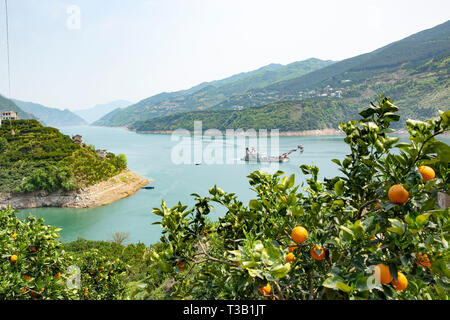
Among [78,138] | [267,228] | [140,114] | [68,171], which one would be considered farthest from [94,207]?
[140,114]

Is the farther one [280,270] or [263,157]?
[263,157]

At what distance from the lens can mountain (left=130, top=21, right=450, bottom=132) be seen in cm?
4691

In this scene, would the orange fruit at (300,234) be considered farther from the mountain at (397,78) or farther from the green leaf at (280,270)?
the mountain at (397,78)

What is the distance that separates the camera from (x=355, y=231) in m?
0.77

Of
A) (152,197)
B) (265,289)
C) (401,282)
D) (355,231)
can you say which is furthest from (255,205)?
(152,197)

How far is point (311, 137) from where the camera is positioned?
5072cm

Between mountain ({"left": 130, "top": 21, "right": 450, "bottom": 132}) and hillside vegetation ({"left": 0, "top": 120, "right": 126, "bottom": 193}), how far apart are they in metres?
39.3

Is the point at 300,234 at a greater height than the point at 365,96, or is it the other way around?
the point at 365,96

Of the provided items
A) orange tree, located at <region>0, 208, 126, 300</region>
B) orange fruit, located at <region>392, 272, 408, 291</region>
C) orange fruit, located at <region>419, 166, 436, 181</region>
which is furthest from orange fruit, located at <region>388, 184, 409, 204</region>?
orange tree, located at <region>0, 208, 126, 300</region>

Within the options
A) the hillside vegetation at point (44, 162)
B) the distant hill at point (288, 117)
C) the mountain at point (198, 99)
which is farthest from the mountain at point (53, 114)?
the hillside vegetation at point (44, 162)

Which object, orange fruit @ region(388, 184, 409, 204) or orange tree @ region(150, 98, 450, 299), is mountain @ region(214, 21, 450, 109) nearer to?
orange tree @ region(150, 98, 450, 299)

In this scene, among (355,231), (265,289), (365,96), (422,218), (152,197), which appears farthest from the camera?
(365,96)

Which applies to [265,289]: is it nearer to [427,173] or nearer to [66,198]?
[427,173]

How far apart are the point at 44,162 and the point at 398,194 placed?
2260 centimetres
